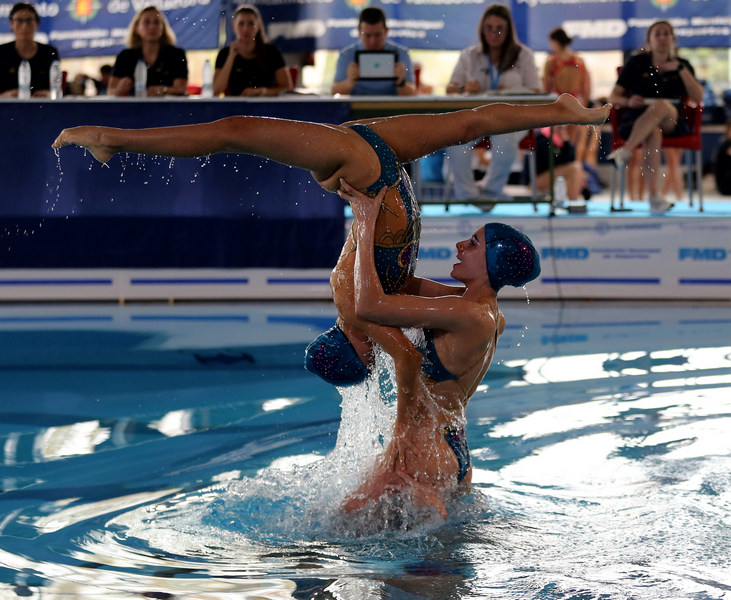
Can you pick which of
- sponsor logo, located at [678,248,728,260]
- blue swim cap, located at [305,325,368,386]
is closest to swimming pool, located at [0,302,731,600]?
blue swim cap, located at [305,325,368,386]

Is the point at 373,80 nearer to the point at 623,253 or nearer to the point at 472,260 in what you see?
the point at 623,253

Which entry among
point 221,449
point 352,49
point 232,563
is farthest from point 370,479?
point 352,49

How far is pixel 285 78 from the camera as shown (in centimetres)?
782

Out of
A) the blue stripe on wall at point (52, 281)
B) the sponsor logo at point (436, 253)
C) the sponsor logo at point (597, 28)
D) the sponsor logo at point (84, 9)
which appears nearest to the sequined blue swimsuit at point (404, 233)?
the sponsor logo at point (436, 253)

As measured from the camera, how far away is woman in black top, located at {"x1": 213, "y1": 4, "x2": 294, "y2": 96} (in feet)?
25.2

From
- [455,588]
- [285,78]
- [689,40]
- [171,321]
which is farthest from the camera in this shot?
[689,40]

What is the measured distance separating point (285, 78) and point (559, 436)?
3.98 m

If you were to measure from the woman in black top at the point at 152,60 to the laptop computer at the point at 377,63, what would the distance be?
4.16ft

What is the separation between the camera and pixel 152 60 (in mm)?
7781

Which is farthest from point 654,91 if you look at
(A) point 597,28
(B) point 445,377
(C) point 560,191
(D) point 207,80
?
(B) point 445,377

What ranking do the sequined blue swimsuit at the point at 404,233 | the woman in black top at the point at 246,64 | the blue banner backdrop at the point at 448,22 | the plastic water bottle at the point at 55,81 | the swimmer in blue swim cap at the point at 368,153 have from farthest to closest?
the blue banner backdrop at the point at 448,22, the woman in black top at the point at 246,64, the plastic water bottle at the point at 55,81, the sequined blue swimsuit at the point at 404,233, the swimmer in blue swim cap at the point at 368,153

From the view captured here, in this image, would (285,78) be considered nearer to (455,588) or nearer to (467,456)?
(467,456)

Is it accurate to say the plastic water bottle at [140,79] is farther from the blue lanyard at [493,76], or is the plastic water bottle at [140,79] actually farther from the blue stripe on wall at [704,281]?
the blue stripe on wall at [704,281]

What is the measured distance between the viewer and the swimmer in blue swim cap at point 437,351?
11.0ft
